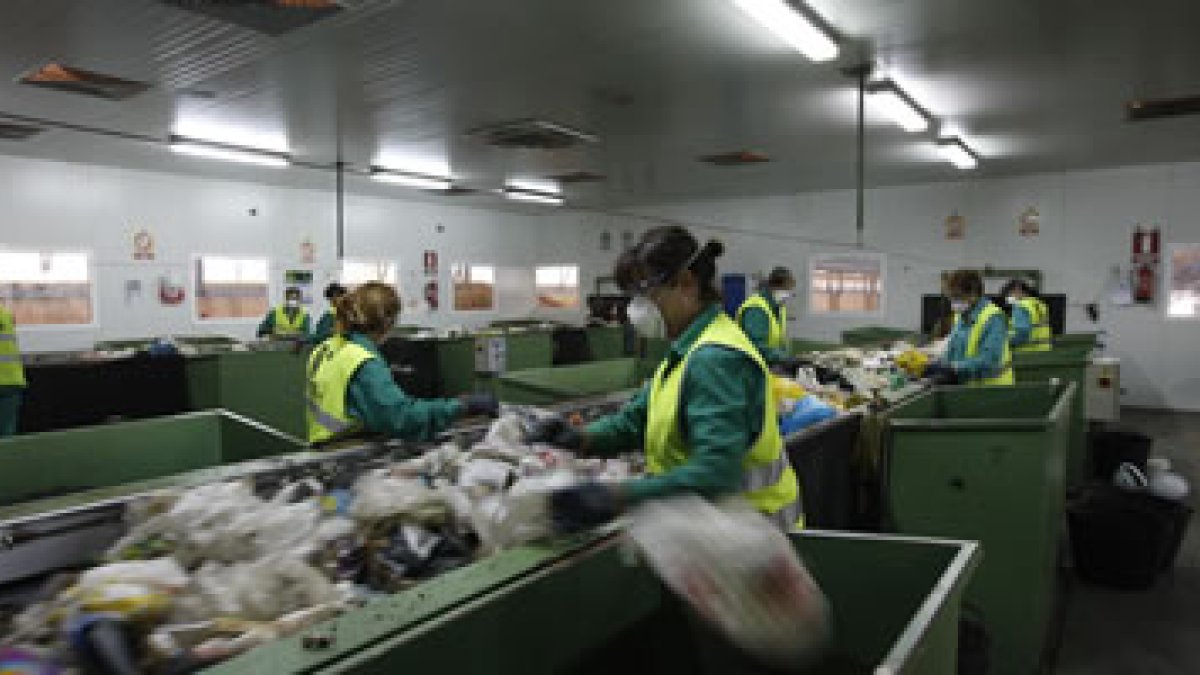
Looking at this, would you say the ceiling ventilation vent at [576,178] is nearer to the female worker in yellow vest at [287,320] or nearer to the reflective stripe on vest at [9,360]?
the female worker in yellow vest at [287,320]

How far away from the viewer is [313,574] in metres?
1.34

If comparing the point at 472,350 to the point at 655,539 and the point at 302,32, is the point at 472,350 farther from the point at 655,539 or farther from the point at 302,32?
the point at 655,539

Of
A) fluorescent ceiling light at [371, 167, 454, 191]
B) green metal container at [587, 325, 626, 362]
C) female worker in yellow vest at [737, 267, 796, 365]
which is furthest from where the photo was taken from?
green metal container at [587, 325, 626, 362]

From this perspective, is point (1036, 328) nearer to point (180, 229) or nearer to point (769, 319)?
point (769, 319)

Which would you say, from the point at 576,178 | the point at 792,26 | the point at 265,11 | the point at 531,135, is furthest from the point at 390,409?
the point at 576,178

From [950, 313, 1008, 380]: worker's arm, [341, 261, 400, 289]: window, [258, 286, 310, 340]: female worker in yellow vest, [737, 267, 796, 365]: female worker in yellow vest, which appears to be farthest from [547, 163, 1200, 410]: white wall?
[258, 286, 310, 340]: female worker in yellow vest

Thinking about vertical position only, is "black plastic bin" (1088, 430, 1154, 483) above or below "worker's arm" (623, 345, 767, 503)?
below

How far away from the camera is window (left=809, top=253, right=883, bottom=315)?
9.87 meters

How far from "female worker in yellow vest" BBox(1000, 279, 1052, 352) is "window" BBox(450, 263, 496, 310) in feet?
→ 25.0

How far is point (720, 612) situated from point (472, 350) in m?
6.72

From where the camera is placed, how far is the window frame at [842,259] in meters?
9.78

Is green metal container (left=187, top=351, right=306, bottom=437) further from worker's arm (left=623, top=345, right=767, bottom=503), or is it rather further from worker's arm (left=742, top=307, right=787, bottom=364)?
worker's arm (left=623, top=345, right=767, bottom=503)

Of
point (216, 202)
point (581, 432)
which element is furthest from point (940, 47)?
point (216, 202)

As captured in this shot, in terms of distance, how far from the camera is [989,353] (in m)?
4.03
